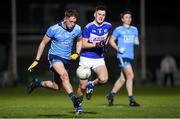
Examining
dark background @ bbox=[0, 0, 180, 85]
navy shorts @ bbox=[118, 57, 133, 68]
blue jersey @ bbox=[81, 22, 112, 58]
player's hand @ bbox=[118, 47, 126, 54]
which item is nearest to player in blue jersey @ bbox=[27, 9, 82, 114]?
blue jersey @ bbox=[81, 22, 112, 58]

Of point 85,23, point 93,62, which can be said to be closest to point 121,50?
point 93,62

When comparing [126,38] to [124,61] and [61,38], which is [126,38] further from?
[61,38]

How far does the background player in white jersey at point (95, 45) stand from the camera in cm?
1622

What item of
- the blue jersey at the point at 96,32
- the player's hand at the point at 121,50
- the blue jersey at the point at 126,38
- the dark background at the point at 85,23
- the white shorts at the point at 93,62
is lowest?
the dark background at the point at 85,23

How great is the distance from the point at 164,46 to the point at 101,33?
2991 centimetres

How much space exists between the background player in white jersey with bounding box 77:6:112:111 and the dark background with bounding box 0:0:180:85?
73.5 feet

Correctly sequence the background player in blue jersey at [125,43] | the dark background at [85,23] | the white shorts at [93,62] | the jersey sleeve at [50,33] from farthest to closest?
the dark background at [85,23], the background player in blue jersey at [125,43], the white shorts at [93,62], the jersey sleeve at [50,33]

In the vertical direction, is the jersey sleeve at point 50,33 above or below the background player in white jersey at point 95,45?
above

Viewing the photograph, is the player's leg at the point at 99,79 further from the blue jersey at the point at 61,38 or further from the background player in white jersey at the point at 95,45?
the blue jersey at the point at 61,38

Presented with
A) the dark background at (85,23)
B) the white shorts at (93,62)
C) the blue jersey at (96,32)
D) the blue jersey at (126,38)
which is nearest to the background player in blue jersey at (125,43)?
the blue jersey at (126,38)

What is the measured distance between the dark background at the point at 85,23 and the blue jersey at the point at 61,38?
23947 mm

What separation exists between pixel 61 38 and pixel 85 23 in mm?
27341

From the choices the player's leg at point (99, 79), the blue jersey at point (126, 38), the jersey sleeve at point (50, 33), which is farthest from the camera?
the blue jersey at point (126, 38)

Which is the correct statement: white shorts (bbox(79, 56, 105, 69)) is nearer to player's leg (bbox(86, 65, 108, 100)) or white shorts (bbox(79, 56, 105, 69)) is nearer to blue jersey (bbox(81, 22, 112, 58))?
player's leg (bbox(86, 65, 108, 100))
